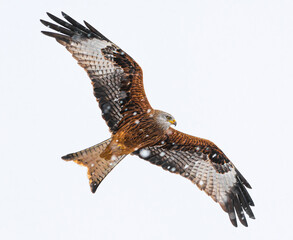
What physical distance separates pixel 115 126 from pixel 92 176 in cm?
93

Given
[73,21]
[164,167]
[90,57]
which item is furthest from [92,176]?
[73,21]

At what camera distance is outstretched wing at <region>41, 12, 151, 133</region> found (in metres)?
6.82

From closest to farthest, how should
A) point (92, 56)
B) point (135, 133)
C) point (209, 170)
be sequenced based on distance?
1. point (92, 56)
2. point (135, 133)
3. point (209, 170)

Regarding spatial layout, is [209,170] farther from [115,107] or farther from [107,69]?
[107,69]

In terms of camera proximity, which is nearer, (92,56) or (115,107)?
(92,56)

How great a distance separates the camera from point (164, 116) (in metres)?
7.00

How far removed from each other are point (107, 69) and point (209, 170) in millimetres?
2738

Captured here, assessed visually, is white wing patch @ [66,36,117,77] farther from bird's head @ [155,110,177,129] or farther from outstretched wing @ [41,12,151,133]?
bird's head @ [155,110,177,129]

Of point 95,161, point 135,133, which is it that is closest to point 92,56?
point 135,133

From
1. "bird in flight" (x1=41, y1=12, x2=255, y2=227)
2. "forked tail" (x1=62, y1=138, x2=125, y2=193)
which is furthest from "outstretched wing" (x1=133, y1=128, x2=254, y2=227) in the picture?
"forked tail" (x1=62, y1=138, x2=125, y2=193)

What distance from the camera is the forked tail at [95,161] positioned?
700cm

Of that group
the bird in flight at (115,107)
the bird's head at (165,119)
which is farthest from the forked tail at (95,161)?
the bird's head at (165,119)

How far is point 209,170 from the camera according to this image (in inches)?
314

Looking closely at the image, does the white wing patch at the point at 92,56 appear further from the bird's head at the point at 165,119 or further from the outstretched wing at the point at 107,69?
the bird's head at the point at 165,119
